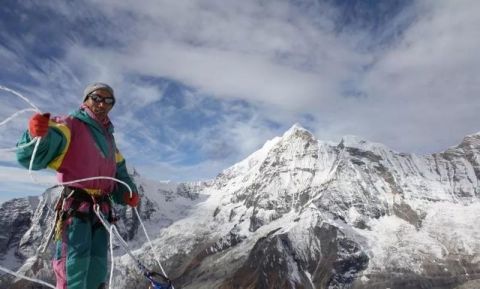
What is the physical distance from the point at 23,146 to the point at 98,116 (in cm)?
199

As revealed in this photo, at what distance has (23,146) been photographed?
25.8ft

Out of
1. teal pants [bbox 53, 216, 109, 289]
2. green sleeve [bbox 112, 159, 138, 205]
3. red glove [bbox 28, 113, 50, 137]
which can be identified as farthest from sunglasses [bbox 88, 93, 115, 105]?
teal pants [bbox 53, 216, 109, 289]

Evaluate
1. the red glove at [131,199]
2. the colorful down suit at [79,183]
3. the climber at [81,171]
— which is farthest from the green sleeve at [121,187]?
the colorful down suit at [79,183]

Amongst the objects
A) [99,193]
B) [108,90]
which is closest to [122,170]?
[99,193]

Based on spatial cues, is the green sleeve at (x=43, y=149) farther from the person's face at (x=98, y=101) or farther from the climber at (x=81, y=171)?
the person's face at (x=98, y=101)

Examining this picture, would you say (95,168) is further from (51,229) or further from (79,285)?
(79,285)

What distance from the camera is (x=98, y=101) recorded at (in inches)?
376

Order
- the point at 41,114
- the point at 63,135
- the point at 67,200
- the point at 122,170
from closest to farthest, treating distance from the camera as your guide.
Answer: the point at 41,114 → the point at 63,135 → the point at 67,200 → the point at 122,170

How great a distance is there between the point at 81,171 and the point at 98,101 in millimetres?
1458

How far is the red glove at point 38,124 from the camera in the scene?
7602mm

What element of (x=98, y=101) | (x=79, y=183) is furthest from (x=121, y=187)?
(x=98, y=101)

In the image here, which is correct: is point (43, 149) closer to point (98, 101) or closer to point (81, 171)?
point (81, 171)

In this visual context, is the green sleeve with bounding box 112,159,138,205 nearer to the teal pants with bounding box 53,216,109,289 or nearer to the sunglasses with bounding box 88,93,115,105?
the teal pants with bounding box 53,216,109,289

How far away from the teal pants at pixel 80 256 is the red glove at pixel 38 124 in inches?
74.1
